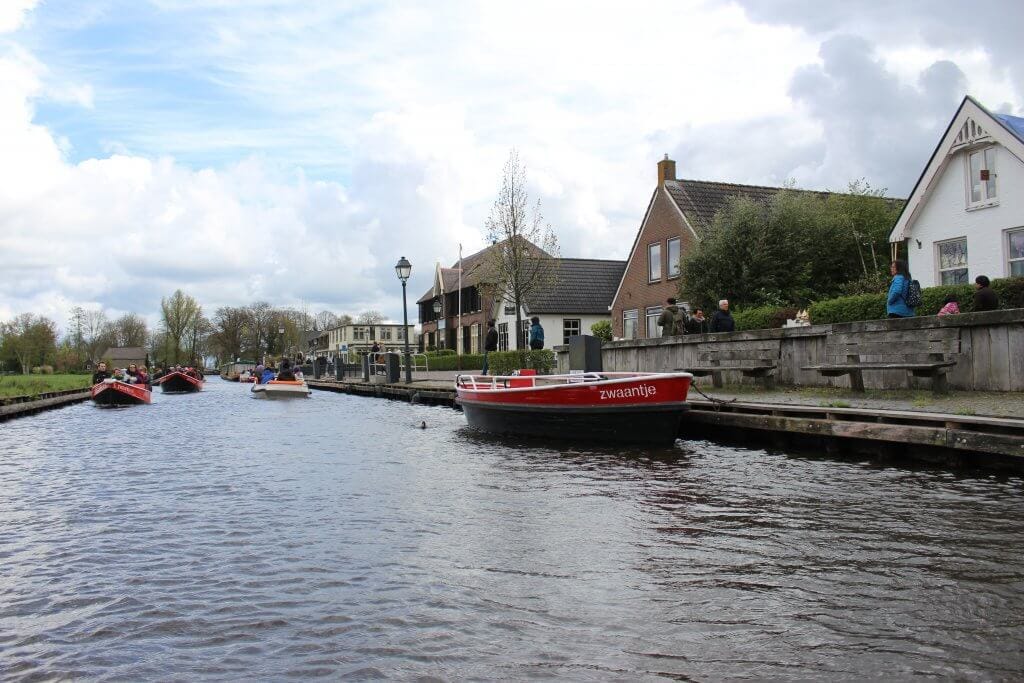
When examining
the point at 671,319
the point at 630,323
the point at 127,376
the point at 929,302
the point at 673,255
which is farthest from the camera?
the point at 127,376

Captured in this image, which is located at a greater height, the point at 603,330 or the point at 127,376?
the point at 603,330

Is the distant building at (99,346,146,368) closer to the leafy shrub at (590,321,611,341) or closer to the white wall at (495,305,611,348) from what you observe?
the white wall at (495,305,611,348)

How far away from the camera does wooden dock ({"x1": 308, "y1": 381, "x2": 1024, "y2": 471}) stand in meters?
9.30

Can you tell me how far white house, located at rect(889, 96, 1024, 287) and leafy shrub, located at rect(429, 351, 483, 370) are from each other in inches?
954

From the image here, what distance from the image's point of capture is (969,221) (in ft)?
74.5

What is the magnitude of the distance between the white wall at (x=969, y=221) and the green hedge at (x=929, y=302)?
217 inches

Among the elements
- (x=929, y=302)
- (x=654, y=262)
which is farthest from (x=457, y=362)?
(x=929, y=302)

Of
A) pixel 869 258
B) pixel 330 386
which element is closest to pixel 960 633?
pixel 869 258

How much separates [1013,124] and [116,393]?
32.8 meters

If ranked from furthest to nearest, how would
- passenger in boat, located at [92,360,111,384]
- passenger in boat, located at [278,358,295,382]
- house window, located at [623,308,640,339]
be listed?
house window, located at [623,308,640,339] < passenger in boat, located at [278,358,295,382] < passenger in boat, located at [92,360,111,384]

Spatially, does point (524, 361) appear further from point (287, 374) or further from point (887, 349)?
point (887, 349)

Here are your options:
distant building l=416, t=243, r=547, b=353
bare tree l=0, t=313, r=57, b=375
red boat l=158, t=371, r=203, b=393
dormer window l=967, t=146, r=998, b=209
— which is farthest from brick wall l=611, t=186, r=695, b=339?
bare tree l=0, t=313, r=57, b=375

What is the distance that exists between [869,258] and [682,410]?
61.9 ft

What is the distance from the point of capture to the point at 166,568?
6.64 metres
